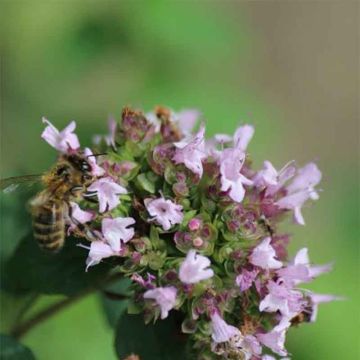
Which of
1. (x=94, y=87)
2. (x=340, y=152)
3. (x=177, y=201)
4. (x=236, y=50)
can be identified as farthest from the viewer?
(x=340, y=152)

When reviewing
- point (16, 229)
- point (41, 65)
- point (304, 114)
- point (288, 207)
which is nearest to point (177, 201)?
point (288, 207)

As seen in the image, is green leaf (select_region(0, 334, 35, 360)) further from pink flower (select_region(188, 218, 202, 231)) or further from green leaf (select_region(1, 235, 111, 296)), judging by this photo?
pink flower (select_region(188, 218, 202, 231))

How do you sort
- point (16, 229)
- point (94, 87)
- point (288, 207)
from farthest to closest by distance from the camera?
point (94, 87), point (16, 229), point (288, 207)

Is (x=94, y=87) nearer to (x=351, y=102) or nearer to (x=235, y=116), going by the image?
(x=235, y=116)

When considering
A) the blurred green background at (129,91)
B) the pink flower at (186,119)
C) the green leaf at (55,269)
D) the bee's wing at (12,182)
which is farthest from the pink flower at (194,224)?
the blurred green background at (129,91)

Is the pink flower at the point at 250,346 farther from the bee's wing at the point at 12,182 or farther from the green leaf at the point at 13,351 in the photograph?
the bee's wing at the point at 12,182
